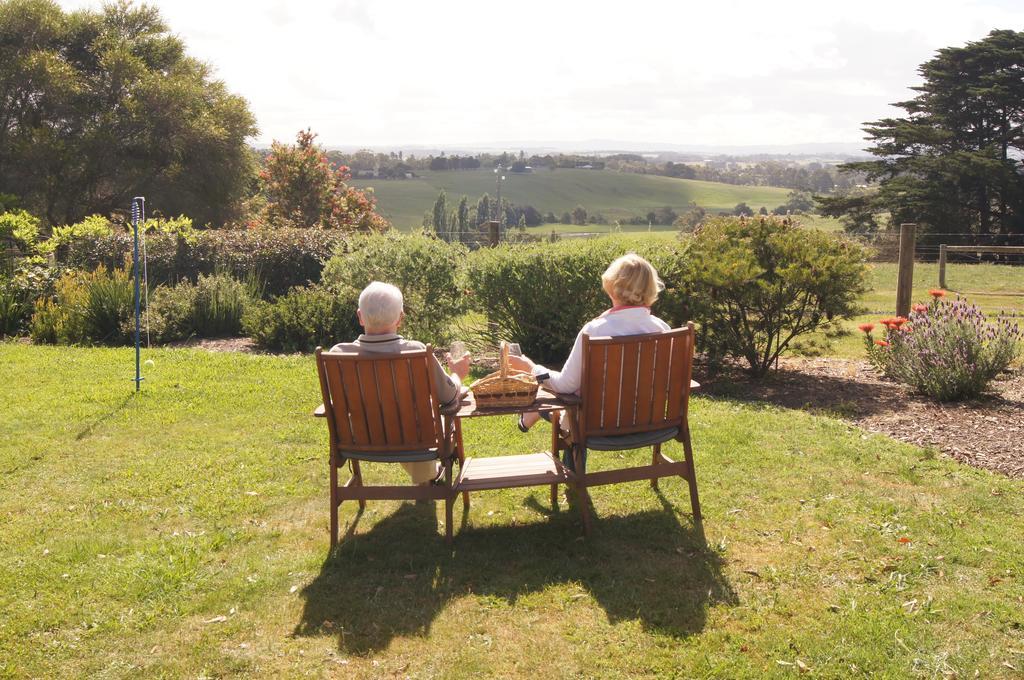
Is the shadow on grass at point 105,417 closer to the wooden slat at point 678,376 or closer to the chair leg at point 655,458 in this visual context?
the chair leg at point 655,458

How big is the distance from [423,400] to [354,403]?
37cm

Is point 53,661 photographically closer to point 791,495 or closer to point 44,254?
point 791,495

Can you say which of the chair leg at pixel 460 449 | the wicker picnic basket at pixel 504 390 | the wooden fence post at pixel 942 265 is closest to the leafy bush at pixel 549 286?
the chair leg at pixel 460 449

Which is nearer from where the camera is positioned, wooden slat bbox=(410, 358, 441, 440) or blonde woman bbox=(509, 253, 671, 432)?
wooden slat bbox=(410, 358, 441, 440)

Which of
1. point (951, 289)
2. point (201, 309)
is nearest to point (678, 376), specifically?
point (201, 309)

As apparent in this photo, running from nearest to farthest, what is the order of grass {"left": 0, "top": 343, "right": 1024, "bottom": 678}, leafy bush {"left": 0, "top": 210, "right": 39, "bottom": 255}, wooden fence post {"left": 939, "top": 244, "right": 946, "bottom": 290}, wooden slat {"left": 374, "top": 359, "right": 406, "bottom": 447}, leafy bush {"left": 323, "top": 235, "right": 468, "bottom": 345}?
grass {"left": 0, "top": 343, "right": 1024, "bottom": 678} → wooden slat {"left": 374, "top": 359, "right": 406, "bottom": 447} → leafy bush {"left": 323, "top": 235, "right": 468, "bottom": 345} → leafy bush {"left": 0, "top": 210, "right": 39, "bottom": 255} → wooden fence post {"left": 939, "top": 244, "right": 946, "bottom": 290}

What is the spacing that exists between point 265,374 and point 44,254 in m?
7.85

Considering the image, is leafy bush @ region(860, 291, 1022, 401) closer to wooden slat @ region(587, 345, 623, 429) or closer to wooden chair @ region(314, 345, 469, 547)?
wooden slat @ region(587, 345, 623, 429)

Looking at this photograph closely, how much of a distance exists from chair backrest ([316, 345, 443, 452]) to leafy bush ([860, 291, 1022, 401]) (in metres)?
5.36

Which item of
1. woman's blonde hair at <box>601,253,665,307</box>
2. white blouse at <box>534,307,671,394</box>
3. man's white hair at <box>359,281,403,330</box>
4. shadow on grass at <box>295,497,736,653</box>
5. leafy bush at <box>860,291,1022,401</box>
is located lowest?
shadow on grass at <box>295,497,736,653</box>

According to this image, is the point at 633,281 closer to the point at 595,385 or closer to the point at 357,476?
the point at 595,385

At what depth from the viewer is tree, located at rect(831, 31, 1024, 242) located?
37219mm

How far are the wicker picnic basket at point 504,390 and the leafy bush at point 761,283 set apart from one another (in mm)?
4557

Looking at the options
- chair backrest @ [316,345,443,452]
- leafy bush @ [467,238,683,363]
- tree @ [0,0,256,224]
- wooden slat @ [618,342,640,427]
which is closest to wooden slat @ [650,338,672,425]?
wooden slat @ [618,342,640,427]
